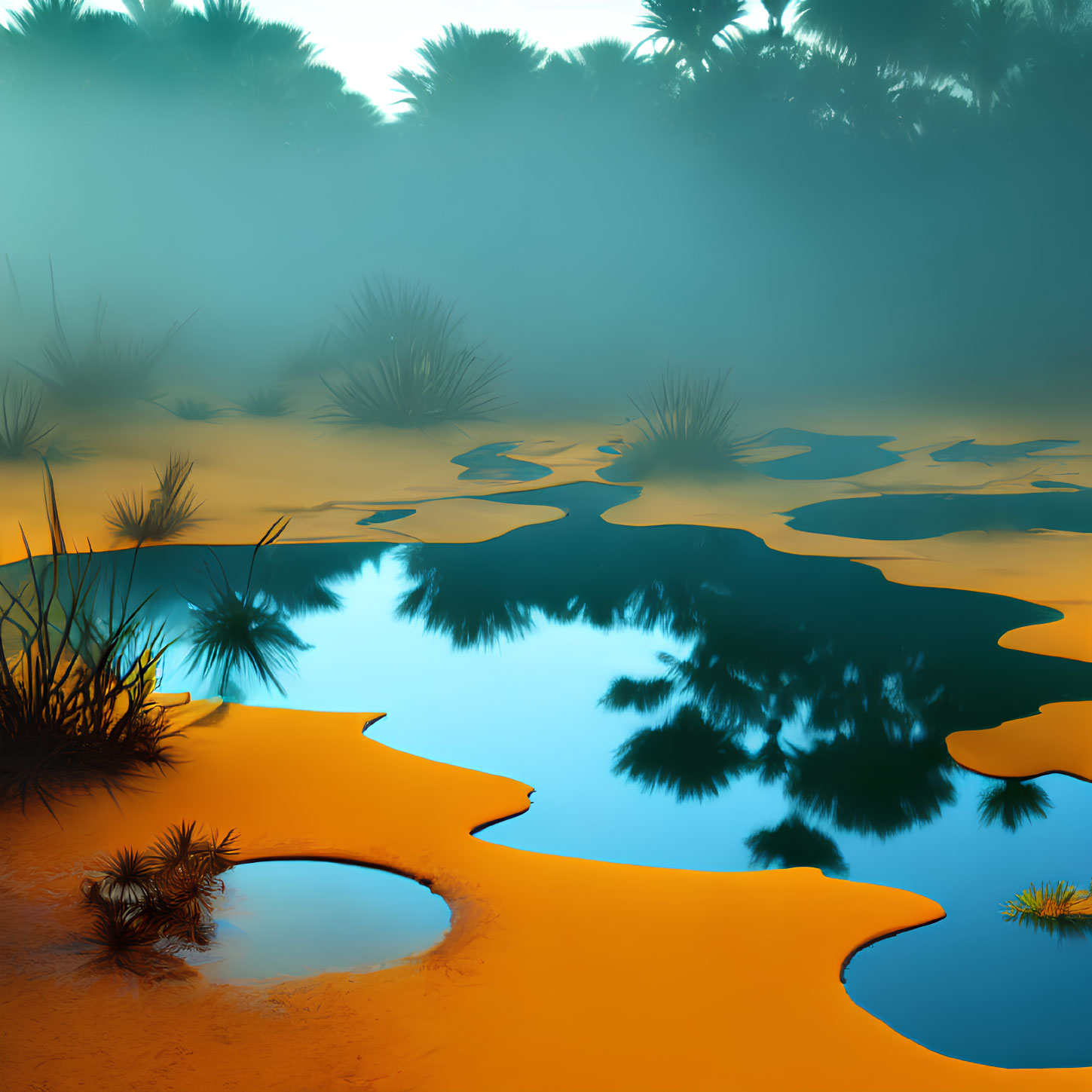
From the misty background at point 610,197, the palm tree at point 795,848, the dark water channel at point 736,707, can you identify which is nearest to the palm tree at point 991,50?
the misty background at point 610,197

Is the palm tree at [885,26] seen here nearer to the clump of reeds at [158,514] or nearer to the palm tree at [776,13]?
the palm tree at [776,13]

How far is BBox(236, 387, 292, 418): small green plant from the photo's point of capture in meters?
7.32

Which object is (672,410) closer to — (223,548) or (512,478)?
(512,478)

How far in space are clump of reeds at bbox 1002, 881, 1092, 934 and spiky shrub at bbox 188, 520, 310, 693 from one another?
1.55 meters

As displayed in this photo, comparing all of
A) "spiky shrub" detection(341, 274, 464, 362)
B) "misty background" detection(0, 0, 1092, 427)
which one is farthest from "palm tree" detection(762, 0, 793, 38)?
"spiky shrub" detection(341, 274, 464, 362)

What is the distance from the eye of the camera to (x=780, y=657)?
2.64 meters

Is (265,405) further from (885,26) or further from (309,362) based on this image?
(885,26)

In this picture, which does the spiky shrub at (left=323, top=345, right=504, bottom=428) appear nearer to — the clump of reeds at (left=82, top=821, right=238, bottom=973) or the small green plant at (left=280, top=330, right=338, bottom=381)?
the small green plant at (left=280, top=330, right=338, bottom=381)

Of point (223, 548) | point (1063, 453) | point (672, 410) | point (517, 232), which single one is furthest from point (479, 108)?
point (223, 548)

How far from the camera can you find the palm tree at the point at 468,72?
9.34 meters

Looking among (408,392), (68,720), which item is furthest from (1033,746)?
(408,392)

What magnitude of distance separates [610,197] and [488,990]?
1046cm

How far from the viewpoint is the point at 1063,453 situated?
6605 mm

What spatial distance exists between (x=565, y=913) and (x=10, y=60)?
32.5 feet
